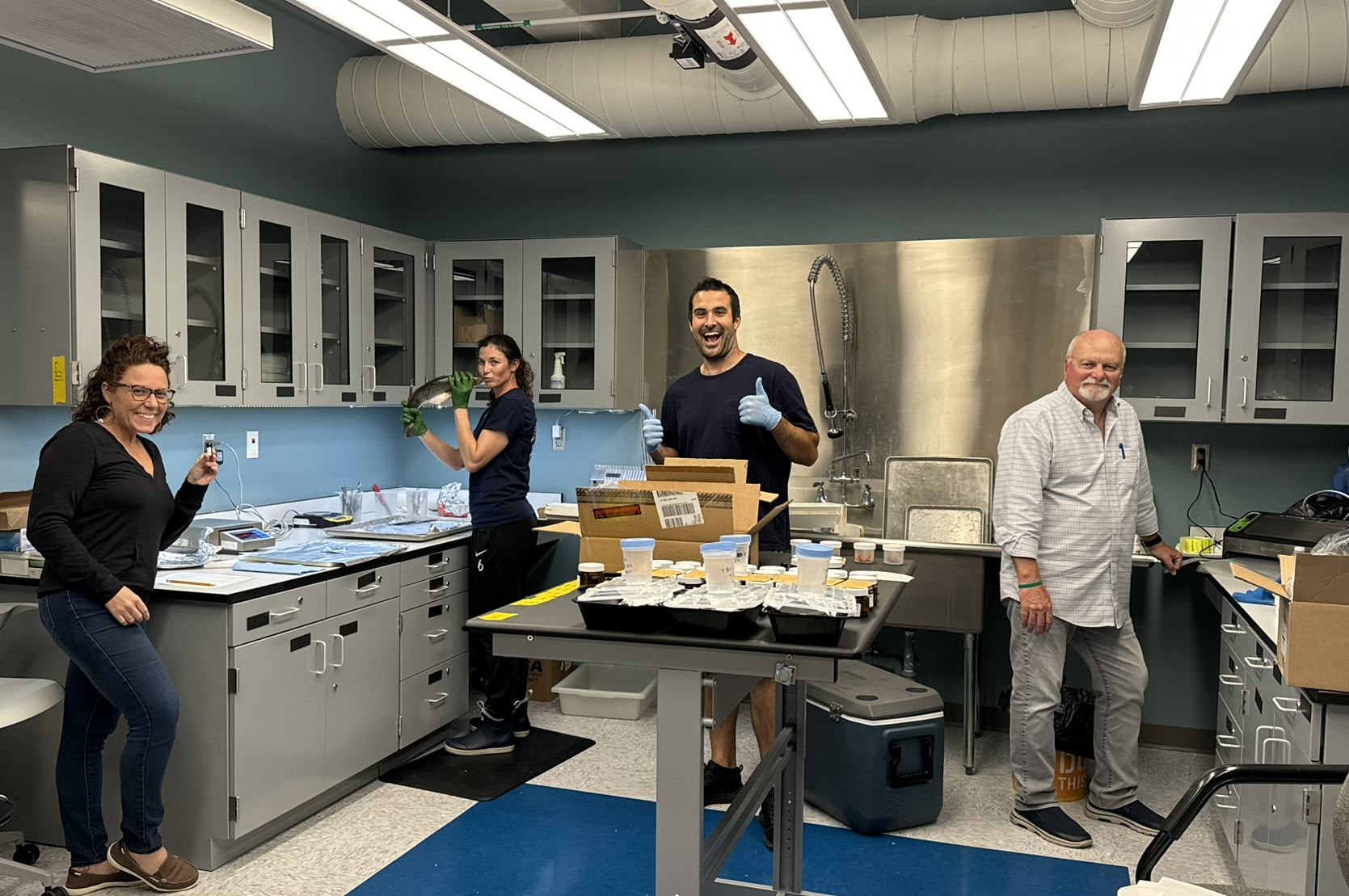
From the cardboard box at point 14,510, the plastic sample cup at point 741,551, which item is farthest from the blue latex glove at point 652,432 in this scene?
the cardboard box at point 14,510

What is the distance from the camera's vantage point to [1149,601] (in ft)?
14.2

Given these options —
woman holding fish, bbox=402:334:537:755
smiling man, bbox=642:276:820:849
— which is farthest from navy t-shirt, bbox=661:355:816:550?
woman holding fish, bbox=402:334:537:755

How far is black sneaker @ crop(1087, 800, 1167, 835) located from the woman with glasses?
2.86m

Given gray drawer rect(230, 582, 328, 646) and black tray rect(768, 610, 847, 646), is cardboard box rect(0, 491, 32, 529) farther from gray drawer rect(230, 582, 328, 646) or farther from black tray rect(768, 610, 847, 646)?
black tray rect(768, 610, 847, 646)

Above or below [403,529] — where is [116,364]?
above

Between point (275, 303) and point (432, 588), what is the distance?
126 cm

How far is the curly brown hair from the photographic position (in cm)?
279

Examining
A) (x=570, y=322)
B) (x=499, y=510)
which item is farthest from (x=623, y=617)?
(x=570, y=322)

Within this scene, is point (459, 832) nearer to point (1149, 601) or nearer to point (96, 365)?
point (96, 365)

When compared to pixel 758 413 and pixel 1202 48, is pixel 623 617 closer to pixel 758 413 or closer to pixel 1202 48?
pixel 758 413

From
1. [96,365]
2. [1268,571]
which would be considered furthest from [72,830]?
[1268,571]

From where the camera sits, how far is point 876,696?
3455 mm

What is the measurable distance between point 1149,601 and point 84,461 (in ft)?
12.9

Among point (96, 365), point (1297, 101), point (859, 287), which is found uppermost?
point (1297, 101)
